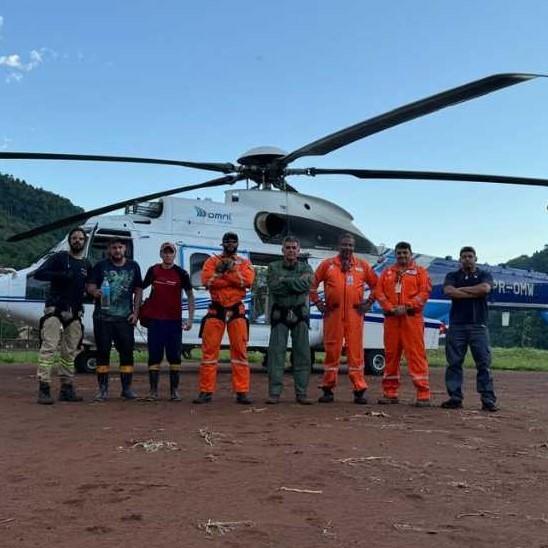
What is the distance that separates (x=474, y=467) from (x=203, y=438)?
188 cm

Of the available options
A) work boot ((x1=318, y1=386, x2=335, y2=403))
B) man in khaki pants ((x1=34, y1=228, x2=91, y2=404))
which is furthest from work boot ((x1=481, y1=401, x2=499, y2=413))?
man in khaki pants ((x1=34, y1=228, x2=91, y2=404))

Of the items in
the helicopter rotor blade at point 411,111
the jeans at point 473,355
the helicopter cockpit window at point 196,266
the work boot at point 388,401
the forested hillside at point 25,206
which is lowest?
the work boot at point 388,401

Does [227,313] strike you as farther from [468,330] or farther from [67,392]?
[468,330]

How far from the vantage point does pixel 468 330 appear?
7227 mm

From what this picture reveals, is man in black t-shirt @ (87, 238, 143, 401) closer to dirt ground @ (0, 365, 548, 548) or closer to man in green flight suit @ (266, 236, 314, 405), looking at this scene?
dirt ground @ (0, 365, 548, 548)

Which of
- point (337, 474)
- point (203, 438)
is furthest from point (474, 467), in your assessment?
point (203, 438)

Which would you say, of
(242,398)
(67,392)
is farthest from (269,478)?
(67,392)

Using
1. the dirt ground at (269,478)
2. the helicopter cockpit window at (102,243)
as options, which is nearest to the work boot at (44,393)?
the dirt ground at (269,478)

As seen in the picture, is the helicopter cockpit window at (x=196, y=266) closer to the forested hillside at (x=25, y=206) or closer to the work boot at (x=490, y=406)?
the work boot at (x=490, y=406)

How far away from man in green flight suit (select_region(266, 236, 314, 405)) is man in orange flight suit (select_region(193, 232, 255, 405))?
288 mm

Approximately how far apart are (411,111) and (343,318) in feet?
7.68

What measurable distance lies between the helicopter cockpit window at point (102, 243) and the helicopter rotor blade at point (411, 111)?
10.8 ft

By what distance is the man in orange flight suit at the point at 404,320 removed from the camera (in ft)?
23.7

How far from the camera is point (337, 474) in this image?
12.6 feet
